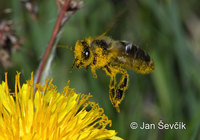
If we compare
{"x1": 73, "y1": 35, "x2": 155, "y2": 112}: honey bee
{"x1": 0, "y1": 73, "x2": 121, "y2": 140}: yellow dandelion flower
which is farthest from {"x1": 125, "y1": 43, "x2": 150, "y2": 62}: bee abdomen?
{"x1": 0, "y1": 73, "x2": 121, "y2": 140}: yellow dandelion flower

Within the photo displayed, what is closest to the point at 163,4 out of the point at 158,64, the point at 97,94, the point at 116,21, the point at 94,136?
the point at 158,64

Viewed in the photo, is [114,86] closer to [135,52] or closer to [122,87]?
[122,87]

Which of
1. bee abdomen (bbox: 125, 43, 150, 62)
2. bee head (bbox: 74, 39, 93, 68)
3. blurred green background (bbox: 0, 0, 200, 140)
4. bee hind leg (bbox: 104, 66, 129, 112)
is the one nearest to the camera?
bee head (bbox: 74, 39, 93, 68)

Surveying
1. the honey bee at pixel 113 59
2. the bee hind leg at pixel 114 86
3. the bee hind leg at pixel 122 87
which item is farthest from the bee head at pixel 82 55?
the bee hind leg at pixel 122 87

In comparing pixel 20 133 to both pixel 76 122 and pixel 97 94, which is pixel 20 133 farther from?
pixel 97 94

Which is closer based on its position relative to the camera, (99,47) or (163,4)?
(99,47)

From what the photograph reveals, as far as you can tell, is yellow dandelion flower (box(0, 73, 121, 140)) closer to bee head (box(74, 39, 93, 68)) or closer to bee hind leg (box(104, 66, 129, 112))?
bee hind leg (box(104, 66, 129, 112))
